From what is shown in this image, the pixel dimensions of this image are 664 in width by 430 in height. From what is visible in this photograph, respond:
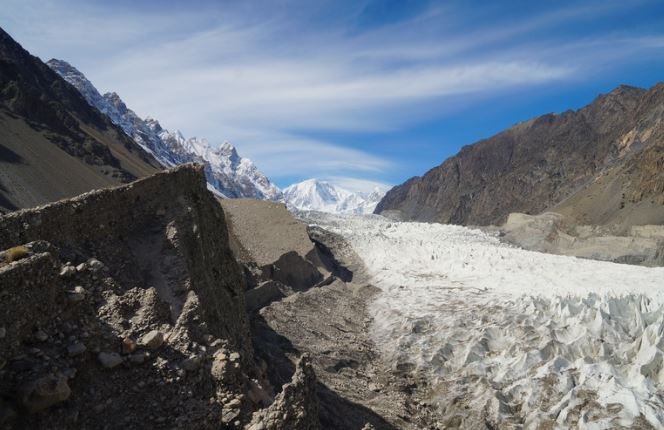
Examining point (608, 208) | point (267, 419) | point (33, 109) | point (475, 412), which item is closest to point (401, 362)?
point (475, 412)

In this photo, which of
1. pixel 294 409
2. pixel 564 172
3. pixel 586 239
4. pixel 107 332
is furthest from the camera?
pixel 564 172

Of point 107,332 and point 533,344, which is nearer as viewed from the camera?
point 107,332

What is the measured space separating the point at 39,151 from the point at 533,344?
39.0 m

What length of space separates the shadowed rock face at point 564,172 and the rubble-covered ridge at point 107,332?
54176 millimetres

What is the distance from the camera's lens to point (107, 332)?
596 cm

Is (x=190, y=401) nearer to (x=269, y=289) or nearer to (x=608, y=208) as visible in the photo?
(x=269, y=289)

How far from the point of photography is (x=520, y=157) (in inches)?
5492

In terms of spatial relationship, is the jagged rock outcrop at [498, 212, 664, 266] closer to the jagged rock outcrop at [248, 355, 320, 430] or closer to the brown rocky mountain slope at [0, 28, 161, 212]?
the brown rocky mountain slope at [0, 28, 161, 212]

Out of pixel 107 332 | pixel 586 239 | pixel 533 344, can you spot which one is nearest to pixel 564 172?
pixel 586 239

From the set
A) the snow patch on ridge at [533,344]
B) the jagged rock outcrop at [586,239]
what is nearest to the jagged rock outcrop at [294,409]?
the snow patch on ridge at [533,344]

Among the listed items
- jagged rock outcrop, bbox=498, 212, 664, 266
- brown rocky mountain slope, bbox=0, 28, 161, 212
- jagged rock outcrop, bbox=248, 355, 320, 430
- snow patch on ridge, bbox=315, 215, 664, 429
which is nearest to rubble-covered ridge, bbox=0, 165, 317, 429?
jagged rock outcrop, bbox=248, 355, 320, 430

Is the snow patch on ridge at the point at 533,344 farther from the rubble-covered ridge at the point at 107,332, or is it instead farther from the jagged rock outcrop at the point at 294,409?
the rubble-covered ridge at the point at 107,332

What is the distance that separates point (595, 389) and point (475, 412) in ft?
9.82

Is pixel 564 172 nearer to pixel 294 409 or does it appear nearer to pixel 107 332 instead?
pixel 294 409
